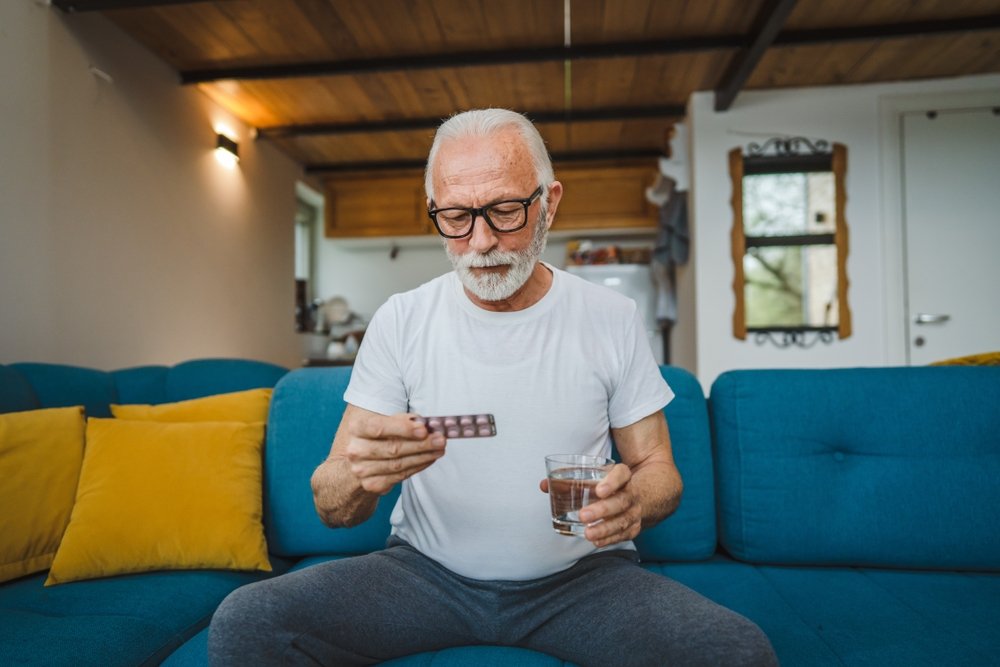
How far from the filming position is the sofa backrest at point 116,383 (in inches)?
65.9

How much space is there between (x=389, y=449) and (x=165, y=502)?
0.85 m

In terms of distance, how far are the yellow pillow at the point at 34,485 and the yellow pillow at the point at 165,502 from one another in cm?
3

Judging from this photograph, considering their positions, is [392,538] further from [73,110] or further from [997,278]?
[997,278]

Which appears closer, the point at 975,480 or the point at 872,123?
the point at 975,480

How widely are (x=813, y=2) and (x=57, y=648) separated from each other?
363cm

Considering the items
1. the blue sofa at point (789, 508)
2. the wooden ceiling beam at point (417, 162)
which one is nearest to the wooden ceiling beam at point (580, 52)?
the wooden ceiling beam at point (417, 162)

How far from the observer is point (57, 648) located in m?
1.05

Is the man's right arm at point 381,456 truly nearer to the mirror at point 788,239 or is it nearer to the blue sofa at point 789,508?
the blue sofa at point 789,508

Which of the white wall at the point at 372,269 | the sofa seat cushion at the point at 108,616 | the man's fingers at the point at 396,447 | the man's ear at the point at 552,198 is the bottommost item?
the sofa seat cushion at the point at 108,616

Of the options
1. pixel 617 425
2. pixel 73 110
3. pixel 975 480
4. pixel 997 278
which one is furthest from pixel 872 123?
pixel 73 110

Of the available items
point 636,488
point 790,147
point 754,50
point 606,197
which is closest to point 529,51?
point 754,50

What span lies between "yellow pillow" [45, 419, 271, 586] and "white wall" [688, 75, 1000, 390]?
3134 millimetres

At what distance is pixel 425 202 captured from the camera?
5.65 metres

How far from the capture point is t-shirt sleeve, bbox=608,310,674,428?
3.95ft
